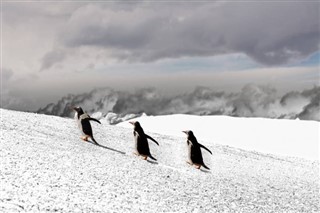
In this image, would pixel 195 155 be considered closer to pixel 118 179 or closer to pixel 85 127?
pixel 85 127

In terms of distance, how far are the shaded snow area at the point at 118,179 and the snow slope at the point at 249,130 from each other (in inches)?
557

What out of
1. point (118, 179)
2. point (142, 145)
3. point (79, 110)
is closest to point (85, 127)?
point (79, 110)

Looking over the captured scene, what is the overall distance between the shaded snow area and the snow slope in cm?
1415

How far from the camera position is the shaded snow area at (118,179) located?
9188 mm

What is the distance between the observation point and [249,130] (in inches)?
1447

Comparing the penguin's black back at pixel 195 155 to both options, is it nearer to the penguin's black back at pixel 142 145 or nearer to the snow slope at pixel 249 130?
the penguin's black back at pixel 142 145

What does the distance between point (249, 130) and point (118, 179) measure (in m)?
26.9

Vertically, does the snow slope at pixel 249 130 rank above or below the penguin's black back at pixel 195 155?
below

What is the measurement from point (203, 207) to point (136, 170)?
256 cm

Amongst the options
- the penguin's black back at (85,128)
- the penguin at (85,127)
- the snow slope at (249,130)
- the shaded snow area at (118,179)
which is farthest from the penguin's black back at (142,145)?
the snow slope at (249,130)

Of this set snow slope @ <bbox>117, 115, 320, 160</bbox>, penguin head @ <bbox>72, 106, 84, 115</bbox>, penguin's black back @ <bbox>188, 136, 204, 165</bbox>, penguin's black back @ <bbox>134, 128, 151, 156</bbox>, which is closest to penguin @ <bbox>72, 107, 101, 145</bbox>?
penguin head @ <bbox>72, 106, 84, 115</bbox>

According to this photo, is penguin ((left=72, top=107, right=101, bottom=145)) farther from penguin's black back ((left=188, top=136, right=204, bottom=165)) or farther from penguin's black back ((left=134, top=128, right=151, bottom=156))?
penguin's black back ((left=188, top=136, right=204, bottom=165))

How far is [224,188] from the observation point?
12.6m

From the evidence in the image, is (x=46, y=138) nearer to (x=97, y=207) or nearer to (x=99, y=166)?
(x=99, y=166)
